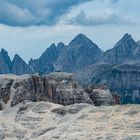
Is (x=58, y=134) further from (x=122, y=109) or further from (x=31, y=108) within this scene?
(x=31, y=108)

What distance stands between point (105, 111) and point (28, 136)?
21493mm

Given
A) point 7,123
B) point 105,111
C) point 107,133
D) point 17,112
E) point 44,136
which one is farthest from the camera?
point 17,112

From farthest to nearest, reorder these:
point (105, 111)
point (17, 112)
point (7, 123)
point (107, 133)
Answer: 1. point (17, 112)
2. point (7, 123)
3. point (105, 111)
4. point (107, 133)

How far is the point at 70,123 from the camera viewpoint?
483 feet

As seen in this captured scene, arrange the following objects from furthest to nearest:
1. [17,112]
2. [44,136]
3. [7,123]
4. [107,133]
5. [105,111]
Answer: [17,112], [7,123], [105,111], [44,136], [107,133]

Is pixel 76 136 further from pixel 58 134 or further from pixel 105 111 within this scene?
pixel 105 111

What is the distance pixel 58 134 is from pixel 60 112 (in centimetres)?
2208

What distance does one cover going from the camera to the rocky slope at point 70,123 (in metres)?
136

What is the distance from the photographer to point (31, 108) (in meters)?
171

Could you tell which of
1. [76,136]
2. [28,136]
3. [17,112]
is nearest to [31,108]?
[17,112]

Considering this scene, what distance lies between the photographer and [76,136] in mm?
137500

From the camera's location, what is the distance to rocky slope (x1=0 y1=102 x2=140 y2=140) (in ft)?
447

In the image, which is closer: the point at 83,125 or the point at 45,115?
the point at 83,125

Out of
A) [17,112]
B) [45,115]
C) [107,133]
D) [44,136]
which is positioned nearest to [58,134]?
[44,136]
